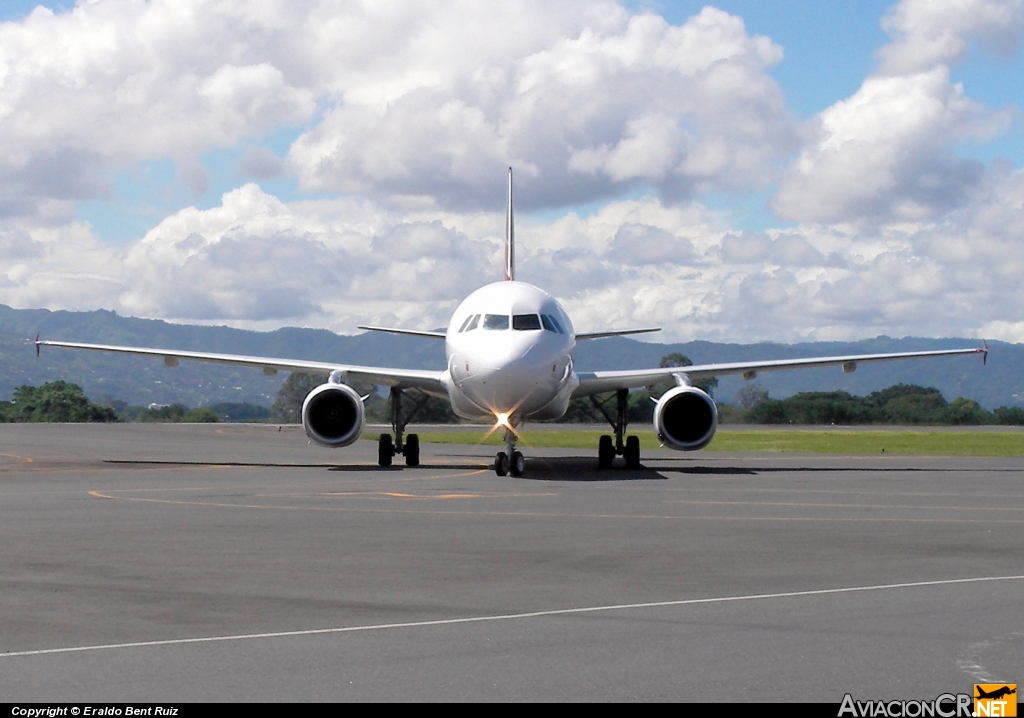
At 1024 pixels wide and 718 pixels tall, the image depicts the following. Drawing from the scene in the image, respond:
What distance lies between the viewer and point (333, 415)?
32.3 metres

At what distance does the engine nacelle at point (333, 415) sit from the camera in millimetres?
31844

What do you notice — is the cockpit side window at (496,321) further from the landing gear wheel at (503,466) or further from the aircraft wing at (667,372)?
the aircraft wing at (667,372)

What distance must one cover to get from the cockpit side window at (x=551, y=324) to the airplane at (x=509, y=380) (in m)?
0.03

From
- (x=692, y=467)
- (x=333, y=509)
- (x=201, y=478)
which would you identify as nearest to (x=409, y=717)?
(x=333, y=509)

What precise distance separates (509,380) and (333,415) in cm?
554

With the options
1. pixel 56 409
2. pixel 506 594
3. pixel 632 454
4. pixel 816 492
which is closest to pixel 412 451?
pixel 632 454

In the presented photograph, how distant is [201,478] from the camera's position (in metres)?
28.3

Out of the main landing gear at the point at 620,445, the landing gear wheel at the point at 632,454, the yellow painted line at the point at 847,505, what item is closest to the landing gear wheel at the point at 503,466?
the main landing gear at the point at 620,445

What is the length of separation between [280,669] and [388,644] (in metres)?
1.02

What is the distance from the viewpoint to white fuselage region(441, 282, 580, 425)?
2883 cm

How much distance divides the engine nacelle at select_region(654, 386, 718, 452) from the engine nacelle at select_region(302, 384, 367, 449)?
6976 millimetres

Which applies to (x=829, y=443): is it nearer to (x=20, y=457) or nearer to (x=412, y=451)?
(x=412, y=451)

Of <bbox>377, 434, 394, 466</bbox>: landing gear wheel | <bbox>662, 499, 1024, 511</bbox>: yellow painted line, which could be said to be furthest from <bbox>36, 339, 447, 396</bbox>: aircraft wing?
<bbox>662, 499, 1024, 511</bbox>: yellow painted line

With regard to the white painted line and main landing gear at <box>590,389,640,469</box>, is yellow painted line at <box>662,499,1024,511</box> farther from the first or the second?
main landing gear at <box>590,389,640,469</box>
